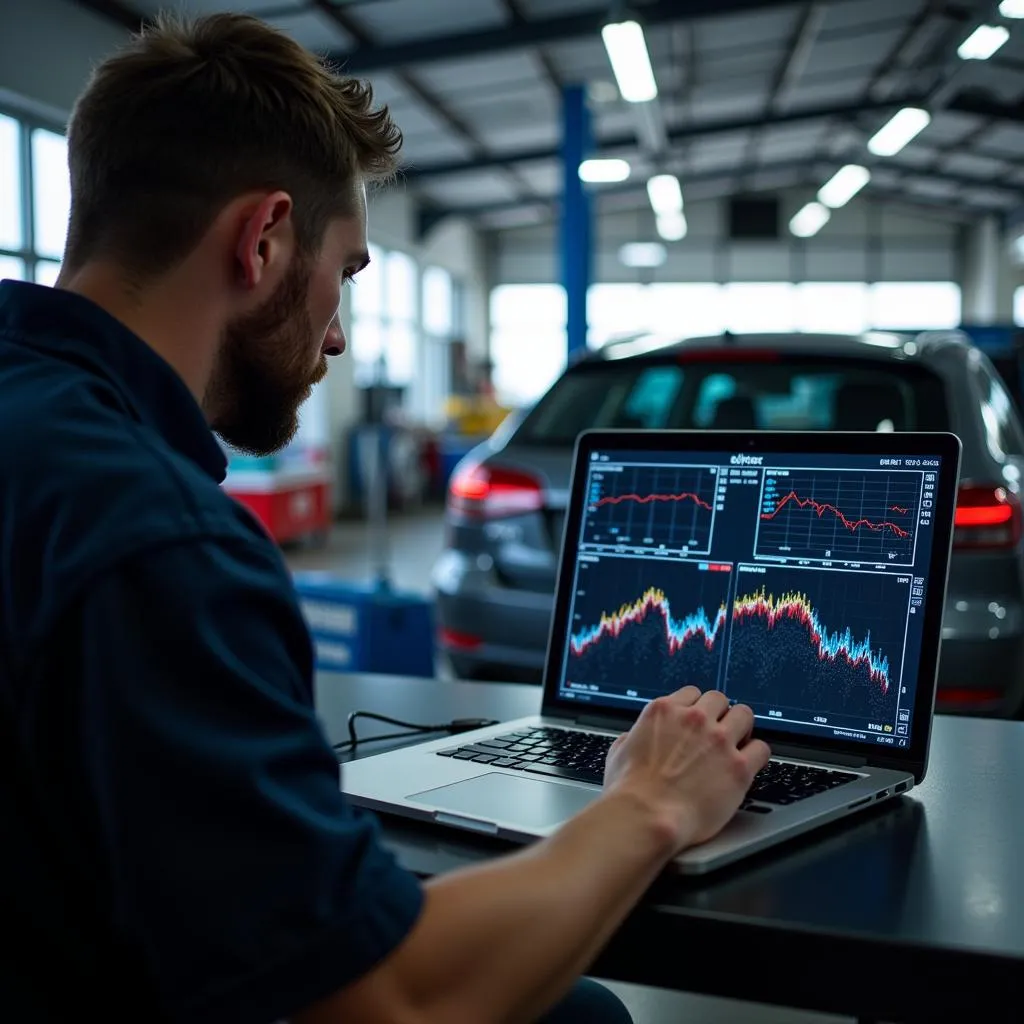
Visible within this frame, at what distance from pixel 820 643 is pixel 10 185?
24.5 feet

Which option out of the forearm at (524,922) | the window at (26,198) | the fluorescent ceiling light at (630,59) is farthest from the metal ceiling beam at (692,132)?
the forearm at (524,922)

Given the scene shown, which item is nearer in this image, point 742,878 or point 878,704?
point 742,878

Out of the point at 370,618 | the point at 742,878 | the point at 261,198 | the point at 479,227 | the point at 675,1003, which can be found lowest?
the point at 675,1003

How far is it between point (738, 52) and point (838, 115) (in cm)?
320

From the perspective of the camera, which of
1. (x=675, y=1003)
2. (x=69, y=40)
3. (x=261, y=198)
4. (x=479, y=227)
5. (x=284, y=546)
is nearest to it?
(x=261, y=198)

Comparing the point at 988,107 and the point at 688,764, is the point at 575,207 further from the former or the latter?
the point at 688,764

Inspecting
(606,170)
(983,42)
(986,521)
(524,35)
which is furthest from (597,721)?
(606,170)

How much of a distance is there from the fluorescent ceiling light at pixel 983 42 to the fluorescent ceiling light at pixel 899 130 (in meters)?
1.57

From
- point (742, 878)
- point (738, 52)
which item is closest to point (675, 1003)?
point (742, 878)

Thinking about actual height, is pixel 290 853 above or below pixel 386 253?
below

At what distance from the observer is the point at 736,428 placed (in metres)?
2.75

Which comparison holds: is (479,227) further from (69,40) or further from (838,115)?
(69,40)

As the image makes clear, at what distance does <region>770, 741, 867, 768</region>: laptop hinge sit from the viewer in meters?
1.17

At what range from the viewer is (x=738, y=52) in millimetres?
11750
